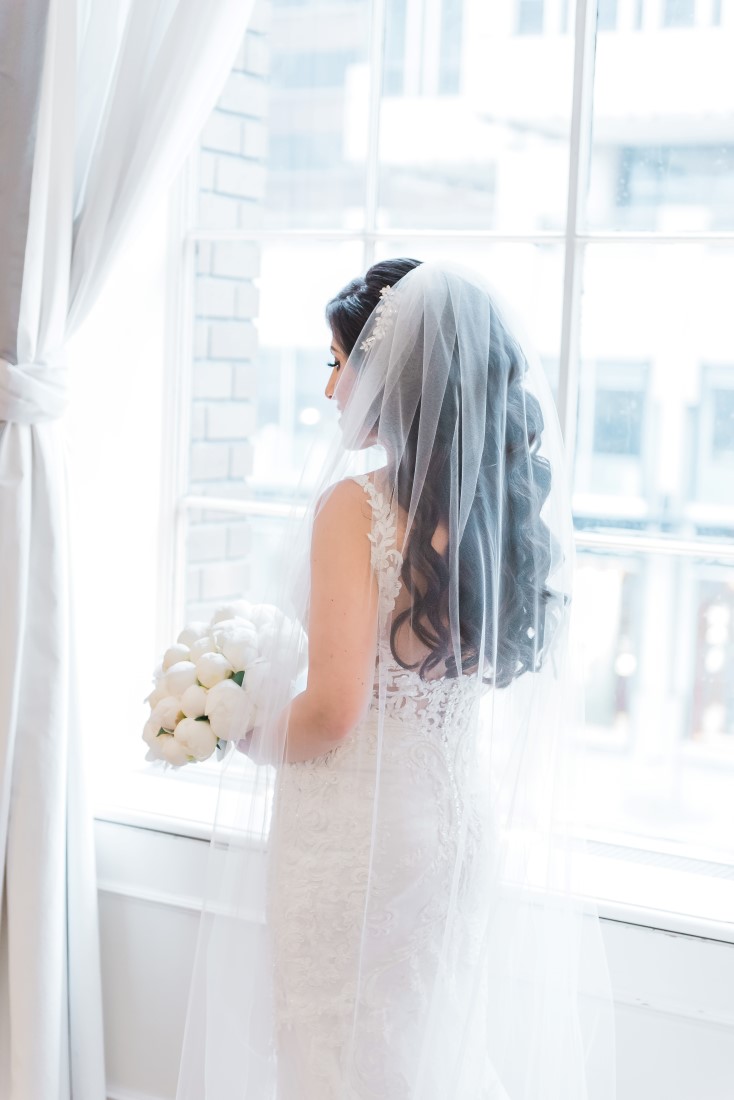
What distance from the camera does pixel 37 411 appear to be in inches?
80.3

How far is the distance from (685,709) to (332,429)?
989 mm

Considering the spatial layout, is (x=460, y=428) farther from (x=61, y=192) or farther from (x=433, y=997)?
(x=61, y=192)

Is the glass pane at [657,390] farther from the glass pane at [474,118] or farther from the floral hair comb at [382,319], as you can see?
the floral hair comb at [382,319]

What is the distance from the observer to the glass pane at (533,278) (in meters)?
2.12

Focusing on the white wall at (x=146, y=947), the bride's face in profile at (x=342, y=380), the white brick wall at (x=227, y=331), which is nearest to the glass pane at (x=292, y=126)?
the white brick wall at (x=227, y=331)

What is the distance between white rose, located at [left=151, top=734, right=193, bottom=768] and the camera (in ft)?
5.19

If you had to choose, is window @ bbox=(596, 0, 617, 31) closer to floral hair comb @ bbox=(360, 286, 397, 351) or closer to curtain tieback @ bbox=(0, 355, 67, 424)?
floral hair comb @ bbox=(360, 286, 397, 351)

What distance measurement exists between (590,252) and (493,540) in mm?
888

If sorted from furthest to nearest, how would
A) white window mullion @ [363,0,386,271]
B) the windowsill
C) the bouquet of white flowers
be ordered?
white window mullion @ [363,0,386,271] < the windowsill < the bouquet of white flowers

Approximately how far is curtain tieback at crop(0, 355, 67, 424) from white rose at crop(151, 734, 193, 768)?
29.4 inches

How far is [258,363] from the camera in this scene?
2422 millimetres

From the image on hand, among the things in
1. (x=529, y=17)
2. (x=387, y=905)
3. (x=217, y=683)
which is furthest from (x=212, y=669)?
(x=529, y=17)

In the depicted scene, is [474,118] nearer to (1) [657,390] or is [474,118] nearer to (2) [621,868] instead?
(1) [657,390]

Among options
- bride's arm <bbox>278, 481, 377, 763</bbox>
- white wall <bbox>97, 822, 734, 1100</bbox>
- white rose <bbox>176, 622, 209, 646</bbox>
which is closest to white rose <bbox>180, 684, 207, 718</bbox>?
white rose <bbox>176, 622, 209, 646</bbox>
